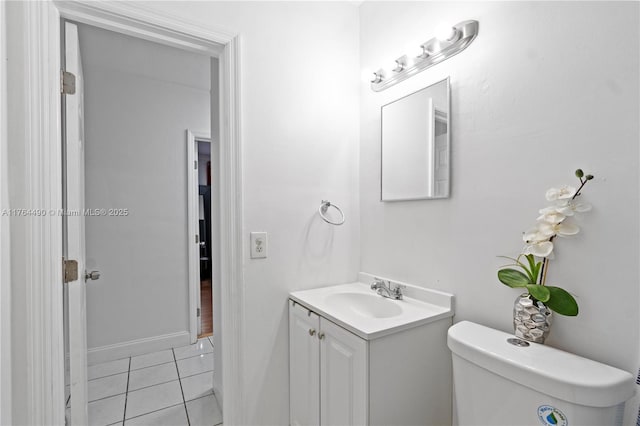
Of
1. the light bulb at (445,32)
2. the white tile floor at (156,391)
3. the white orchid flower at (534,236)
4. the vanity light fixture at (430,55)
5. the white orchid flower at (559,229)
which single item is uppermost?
the light bulb at (445,32)

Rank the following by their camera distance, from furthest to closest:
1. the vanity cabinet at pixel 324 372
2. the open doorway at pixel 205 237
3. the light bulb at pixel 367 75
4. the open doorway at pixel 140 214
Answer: the open doorway at pixel 205 237
the open doorway at pixel 140 214
the light bulb at pixel 367 75
the vanity cabinet at pixel 324 372

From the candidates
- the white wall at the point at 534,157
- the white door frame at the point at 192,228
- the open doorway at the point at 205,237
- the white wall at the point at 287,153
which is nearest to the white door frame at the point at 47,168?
the white wall at the point at 287,153

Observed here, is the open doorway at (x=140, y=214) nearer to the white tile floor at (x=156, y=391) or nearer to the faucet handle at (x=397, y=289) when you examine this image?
the white tile floor at (x=156, y=391)

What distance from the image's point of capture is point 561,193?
931mm

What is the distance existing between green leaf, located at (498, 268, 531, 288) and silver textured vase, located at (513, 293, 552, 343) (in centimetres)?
4

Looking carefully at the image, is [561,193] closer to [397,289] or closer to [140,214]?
[397,289]

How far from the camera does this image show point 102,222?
2404mm

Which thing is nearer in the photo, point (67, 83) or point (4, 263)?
point (4, 263)

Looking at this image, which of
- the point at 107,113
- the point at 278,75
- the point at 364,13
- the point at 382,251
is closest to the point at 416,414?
the point at 382,251

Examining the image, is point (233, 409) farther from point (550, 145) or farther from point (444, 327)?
point (550, 145)

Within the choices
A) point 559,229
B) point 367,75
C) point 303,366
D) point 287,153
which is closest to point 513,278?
point 559,229

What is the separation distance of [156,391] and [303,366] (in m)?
1.24

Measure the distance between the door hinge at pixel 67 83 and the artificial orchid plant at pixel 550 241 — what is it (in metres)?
1.76

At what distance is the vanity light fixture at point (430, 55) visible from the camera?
123 centimetres
